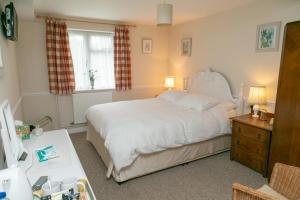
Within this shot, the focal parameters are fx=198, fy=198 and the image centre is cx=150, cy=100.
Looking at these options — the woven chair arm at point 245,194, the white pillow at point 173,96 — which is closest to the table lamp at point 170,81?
the white pillow at point 173,96

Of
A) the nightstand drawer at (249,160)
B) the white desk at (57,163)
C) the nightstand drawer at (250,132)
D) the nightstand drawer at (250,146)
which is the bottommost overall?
the nightstand drawer at (249,160)

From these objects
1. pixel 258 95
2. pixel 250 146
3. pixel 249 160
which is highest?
pixel 258 95

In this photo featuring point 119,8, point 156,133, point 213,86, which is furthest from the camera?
point 213,86

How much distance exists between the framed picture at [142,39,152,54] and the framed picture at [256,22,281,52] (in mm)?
2397

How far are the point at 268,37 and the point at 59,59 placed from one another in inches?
139

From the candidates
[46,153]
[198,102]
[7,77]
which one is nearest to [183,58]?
[198,102]

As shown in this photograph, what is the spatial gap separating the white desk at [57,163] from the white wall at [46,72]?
2.28 m

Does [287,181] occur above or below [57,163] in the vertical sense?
below

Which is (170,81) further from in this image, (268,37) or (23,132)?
(23,132)

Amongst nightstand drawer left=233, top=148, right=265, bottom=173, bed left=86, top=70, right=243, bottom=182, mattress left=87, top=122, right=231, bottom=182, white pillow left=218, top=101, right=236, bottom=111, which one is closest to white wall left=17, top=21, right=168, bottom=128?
bed left=86, top=70, right=243, bottom=182

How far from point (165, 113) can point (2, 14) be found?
2209 millimetres

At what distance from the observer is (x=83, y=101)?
4109 mm

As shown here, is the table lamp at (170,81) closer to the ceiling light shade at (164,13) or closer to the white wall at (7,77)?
the ceiling light shade at (164,13)

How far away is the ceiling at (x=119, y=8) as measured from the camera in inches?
113
